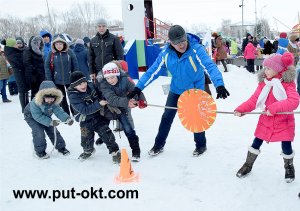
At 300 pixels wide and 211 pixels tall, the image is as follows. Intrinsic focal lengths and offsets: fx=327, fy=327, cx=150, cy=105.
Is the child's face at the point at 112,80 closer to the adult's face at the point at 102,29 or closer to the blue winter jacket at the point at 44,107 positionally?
the blue winter jacket at the point at 44,107

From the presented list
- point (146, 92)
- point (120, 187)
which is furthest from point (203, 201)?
point (146, 92)

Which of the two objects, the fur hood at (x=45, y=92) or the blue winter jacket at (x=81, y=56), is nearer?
the fur hood at (x=45, y=92)

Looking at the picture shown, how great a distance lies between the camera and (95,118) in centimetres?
443

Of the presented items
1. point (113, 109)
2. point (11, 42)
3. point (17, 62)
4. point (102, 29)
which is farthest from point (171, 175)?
point (11, 42)

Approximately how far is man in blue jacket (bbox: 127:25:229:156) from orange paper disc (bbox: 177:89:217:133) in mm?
234

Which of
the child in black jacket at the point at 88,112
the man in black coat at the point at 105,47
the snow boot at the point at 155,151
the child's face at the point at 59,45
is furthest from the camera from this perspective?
the child's face at the point at 59,45

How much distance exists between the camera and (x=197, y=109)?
392 cm

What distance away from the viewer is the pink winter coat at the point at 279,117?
3254 millimetres

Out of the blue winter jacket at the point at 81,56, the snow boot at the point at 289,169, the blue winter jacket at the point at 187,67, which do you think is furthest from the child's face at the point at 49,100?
the blue winter jacket at the point at 81,56

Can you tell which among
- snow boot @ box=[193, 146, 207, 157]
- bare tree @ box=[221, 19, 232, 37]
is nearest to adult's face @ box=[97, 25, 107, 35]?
snow boot @ box=[193, 146, 207, 157]

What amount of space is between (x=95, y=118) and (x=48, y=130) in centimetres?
90

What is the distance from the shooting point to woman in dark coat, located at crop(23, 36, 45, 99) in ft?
22.6

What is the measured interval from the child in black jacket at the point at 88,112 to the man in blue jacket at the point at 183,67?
53 cm

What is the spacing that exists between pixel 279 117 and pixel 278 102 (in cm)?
18
